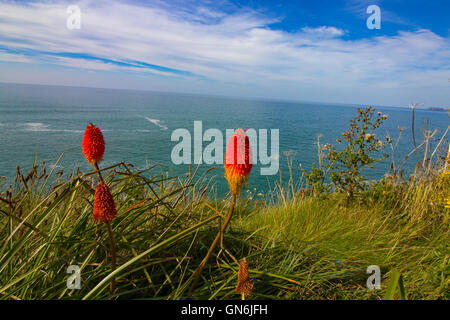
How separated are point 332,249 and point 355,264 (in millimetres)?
299

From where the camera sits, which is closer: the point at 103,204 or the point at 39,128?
the point at 103,204

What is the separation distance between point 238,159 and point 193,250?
1.59 meters

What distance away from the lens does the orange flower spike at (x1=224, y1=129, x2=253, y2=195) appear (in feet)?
4.93

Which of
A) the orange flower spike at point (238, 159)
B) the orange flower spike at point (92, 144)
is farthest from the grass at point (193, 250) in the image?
the orange flower spike at point (238, 159)

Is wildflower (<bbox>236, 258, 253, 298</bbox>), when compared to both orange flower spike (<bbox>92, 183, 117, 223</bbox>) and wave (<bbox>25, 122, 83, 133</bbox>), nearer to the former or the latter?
orange flower spike (<bbox>92, 183, 117, 223</bbox>)

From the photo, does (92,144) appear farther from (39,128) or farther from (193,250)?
(39,128)

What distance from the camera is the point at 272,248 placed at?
2719 mm

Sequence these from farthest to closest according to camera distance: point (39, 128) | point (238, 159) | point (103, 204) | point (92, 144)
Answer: point (39, 128), point (92, 144), point (238, 159), point (103, 204)

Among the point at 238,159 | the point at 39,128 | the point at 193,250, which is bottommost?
the point at 193,250

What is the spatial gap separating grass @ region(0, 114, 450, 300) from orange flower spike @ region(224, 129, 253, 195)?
266 millimetres

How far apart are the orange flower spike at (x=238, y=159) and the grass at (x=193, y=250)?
10.5 inches

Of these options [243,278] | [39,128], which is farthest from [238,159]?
[39,128]

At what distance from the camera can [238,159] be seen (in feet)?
4.92
